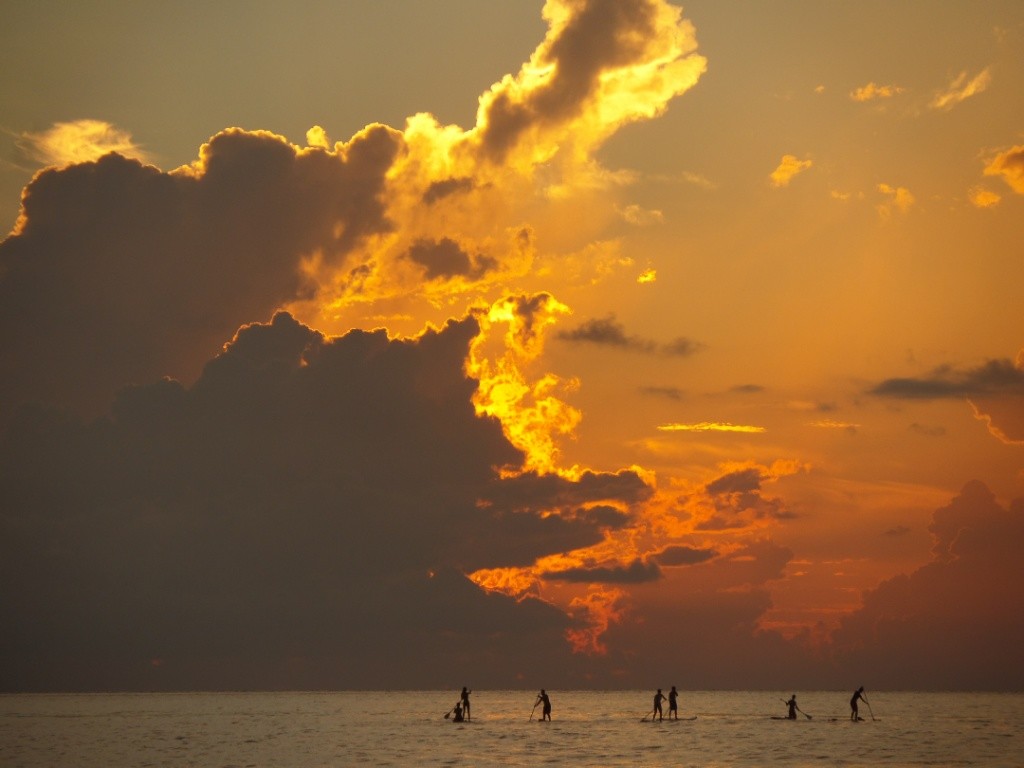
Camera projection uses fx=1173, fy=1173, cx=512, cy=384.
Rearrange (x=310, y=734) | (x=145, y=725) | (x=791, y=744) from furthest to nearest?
1. (x=145, y=725)
2. (x=310, y=734)
3. (x=791, y=744)

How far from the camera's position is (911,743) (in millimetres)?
89812

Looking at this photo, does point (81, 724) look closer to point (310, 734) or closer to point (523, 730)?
point (310, 734)

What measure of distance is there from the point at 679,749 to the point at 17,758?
45570mm

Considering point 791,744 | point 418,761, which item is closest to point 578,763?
point 418,761

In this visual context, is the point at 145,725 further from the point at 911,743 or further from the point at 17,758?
the point at 911,743

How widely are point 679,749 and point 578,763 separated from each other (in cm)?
1434

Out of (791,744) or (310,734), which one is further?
(310,734)

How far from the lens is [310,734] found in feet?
356

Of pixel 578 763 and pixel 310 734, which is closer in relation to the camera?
pixel 578 763

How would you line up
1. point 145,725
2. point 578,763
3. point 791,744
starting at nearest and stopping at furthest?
point 578,763 → point 791,744 → point 145,725

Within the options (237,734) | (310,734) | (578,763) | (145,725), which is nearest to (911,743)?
(578,763)

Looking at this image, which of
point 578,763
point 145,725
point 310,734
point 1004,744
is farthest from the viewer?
point 145,725

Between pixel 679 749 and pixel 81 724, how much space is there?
88516 mm

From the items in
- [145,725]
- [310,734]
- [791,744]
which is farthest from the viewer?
[145,725]
